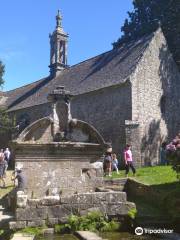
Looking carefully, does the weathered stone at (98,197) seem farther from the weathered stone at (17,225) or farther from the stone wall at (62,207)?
the weathered stone at (17,225)

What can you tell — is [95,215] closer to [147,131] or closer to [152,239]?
[152,239]

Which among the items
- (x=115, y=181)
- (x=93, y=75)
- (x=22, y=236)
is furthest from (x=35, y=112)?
(x=22, y=236)

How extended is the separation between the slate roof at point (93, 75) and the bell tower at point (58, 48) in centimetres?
127

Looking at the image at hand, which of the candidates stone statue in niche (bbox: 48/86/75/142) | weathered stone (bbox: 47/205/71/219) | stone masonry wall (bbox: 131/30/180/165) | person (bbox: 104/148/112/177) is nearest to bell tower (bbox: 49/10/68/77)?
stone masonry wall (bbox: 131/30/180/165)

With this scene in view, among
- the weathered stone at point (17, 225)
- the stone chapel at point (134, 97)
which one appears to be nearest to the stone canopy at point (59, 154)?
the weathered stone at point (17, 225)

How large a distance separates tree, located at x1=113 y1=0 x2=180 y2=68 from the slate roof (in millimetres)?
3448

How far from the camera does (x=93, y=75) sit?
28812 millimetres

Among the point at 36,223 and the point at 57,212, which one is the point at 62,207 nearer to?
the point at 57,212

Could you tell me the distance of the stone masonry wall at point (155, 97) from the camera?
952 inches

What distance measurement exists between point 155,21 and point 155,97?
9.22 m

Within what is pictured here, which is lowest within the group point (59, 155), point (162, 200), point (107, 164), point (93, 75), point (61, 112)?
point (162, 200)


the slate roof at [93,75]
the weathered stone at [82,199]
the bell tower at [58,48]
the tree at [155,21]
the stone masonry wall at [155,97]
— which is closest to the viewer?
the weathered stone at [82,199]

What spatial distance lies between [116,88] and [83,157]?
13.1 meters

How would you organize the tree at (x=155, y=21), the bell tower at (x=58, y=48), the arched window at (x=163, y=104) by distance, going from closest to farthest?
the arched window at (x=163, y=104) < the tree at (x=155, y=21) < the bell tower at (x=58, y=48)
